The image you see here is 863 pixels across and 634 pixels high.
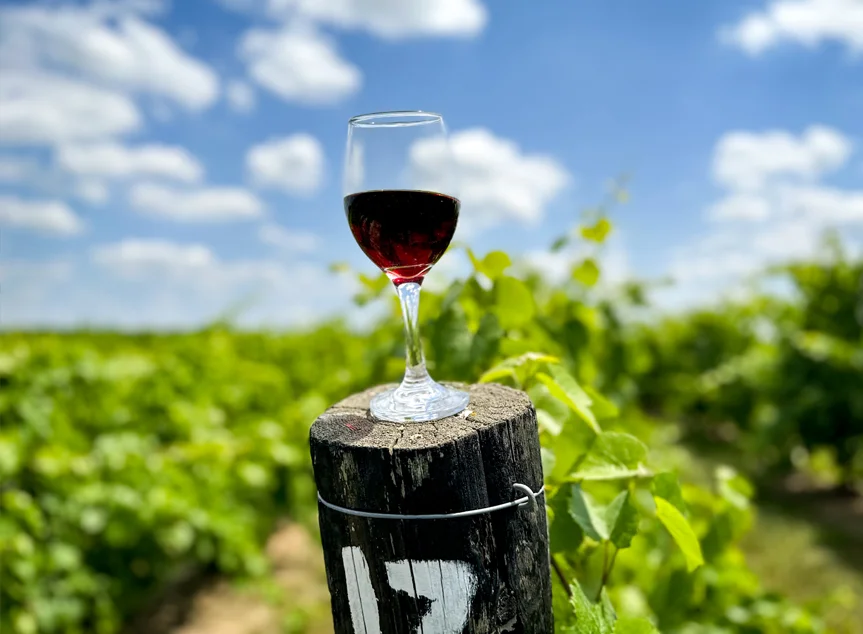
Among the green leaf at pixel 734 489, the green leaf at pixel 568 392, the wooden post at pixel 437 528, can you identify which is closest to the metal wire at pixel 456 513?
the wooden post at pixel 437 528

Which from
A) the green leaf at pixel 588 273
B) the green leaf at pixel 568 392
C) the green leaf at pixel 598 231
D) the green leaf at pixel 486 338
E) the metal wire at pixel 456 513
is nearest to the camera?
the metal wire at pixel 456 513

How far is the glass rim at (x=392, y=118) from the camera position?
1416 millimetres

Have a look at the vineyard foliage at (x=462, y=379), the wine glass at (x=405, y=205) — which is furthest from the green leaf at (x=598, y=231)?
the wine glass at (x=405, y=205)

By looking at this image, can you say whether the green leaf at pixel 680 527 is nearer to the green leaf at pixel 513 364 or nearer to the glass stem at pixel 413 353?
the green leaf at pixel 513 364

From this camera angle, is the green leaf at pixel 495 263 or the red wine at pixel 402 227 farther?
the green leaf at pixel 495 263

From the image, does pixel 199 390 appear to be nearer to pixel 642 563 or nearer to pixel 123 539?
pixel 123 539

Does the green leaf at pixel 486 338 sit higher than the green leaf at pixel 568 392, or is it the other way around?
the green leaf at pixel 486 338

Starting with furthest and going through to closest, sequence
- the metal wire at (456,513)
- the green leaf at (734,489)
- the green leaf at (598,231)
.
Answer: the green leaf at (598,231)
the green leaf at (734,489)
the metal wire at (456,513)

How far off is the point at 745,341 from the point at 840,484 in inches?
134

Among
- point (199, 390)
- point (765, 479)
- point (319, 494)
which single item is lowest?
point (765, 479)

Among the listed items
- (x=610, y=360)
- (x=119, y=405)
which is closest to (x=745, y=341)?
(x=610, y=360)

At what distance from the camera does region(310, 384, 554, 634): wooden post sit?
3.67 feet

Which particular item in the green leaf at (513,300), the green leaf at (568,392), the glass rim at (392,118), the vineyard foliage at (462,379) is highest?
the glass rim at (392,118)

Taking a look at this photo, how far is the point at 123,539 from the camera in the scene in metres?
4.08
